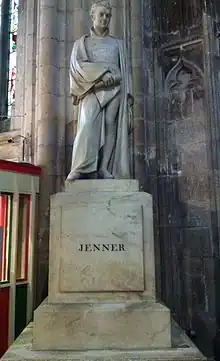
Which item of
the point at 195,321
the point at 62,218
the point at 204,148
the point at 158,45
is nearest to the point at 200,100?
the point at 204,148

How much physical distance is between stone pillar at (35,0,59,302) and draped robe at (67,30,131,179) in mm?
2267

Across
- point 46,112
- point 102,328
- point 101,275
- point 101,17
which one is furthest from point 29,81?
point 102,328

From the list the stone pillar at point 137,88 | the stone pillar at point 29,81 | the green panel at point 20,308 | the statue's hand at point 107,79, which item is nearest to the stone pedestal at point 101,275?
the statue's hand at point 107,79

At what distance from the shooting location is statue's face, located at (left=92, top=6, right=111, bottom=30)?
3.59 meters

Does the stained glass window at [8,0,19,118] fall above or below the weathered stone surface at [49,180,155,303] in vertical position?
above

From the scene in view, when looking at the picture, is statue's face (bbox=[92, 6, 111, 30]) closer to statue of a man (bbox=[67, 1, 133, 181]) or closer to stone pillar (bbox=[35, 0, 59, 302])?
statue of a man (bbox=[67, 1, 133, 181])

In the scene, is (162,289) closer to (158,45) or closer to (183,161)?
(183,161)

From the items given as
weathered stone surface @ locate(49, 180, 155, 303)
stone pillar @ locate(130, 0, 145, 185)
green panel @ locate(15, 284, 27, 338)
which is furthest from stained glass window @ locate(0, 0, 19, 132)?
weathered stone surface @ locate(49, 180, 155, 303)

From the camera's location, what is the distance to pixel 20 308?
5305mm

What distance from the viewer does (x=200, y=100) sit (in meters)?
6.14

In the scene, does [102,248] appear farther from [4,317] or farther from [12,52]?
[12,52]

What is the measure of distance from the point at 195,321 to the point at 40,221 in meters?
2.64

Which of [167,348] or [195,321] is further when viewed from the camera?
[195,321]

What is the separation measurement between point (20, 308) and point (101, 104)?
320cm
